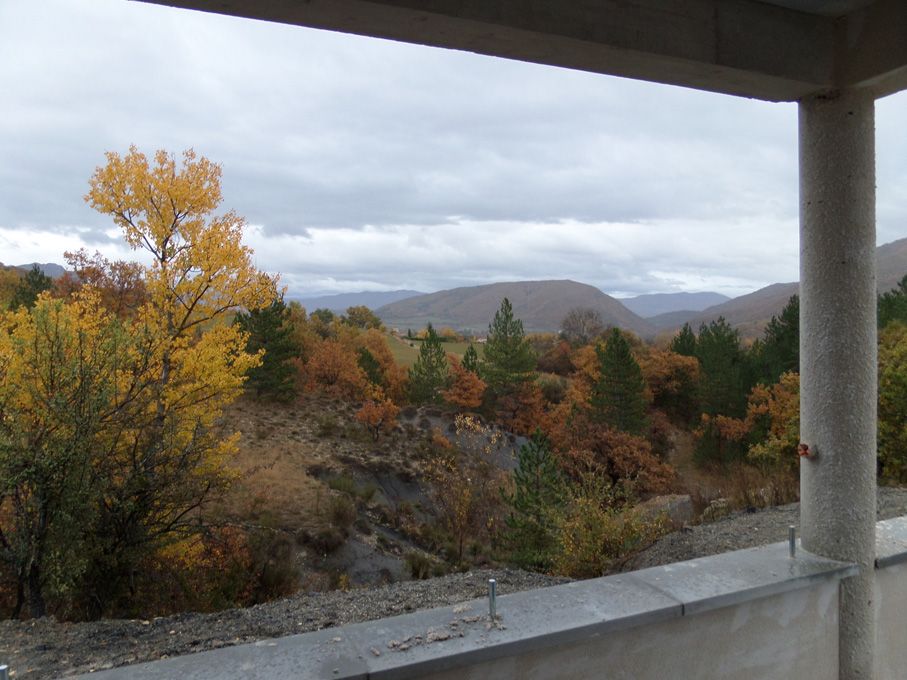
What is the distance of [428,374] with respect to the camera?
29.0 metres

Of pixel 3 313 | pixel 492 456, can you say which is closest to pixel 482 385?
pixel 492 456

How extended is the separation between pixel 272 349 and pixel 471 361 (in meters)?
9.35

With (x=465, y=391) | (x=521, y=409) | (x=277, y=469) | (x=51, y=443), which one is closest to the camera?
(x=51, y=443)

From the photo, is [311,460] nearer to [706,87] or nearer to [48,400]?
[48,400]

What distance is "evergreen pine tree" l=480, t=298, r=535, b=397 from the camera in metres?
27.7

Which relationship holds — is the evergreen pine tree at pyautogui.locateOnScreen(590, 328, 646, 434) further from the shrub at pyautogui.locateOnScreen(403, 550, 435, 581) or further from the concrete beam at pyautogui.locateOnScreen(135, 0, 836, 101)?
the concrete beam at pyautogui.locateOnScreen(135, 0, 836, 101)

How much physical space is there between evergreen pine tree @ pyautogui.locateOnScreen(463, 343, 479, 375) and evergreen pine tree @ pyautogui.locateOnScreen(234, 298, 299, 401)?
7949 millimetres

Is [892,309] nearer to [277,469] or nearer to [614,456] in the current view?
[614,456]

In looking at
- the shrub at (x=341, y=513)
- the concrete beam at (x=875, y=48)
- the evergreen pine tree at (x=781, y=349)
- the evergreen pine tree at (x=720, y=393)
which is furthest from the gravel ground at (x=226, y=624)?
the evergreen pine tree at (x=781, y=349)

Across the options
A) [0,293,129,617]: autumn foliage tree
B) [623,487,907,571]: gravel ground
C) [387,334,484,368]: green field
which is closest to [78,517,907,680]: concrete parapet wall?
Result: [623,487,907,571]: gravel ground

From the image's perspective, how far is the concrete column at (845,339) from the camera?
7.50 ft

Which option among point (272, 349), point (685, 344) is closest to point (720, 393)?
point (685, 344)

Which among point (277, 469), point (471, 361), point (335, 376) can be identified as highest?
point (471, 361)

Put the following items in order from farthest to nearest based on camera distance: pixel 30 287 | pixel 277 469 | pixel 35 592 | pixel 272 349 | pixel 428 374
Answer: pixel 428 374
pixel 272 349
pixel 30 287
pixel 277 469
pixel 35 592
